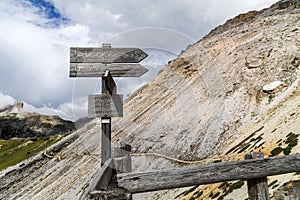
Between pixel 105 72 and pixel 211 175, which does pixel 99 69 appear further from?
pixel 211 175

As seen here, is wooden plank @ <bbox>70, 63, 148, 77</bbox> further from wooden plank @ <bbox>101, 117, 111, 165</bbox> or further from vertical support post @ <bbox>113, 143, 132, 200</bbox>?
vertical support post @ <bbox>113, 143, 132, 200</bbox>

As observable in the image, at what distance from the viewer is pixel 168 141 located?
58188 mm

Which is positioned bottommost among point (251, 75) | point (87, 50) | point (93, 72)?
point (93, 72)

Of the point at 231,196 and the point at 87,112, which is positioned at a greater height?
the point at 87,112

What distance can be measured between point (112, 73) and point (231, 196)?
18.6m

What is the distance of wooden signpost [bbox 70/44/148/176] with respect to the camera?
246 inches

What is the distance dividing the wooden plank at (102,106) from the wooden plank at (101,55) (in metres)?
0.67

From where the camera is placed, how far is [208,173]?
19.7 ft

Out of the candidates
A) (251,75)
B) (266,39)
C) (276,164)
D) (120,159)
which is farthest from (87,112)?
(266,39)

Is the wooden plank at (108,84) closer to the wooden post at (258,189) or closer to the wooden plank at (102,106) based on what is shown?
the wooden plank at (102,106)

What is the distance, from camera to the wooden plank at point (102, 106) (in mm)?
6207

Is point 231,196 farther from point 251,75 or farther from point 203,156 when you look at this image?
point 251,75

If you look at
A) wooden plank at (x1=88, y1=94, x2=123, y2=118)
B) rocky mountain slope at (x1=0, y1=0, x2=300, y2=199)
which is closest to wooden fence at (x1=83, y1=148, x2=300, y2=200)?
wooden plank at (x1=88, y1=94, x2=123, y2=118)

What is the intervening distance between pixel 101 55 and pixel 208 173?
2.83 meters
